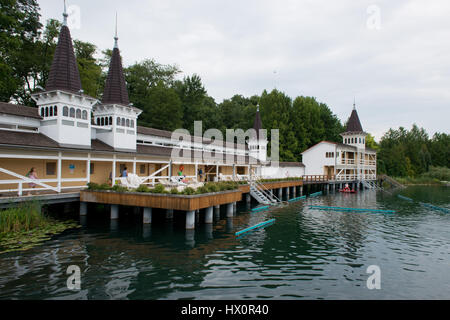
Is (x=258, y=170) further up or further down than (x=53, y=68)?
further down

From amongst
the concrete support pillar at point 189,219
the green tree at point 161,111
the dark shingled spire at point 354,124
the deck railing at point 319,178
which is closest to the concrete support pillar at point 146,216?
the concrete support pillar at point 189,219

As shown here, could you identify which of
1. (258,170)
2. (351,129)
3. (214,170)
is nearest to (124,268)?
(214,170)

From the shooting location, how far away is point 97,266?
1112 cm

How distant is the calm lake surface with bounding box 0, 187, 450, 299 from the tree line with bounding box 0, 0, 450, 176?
24.3 metres

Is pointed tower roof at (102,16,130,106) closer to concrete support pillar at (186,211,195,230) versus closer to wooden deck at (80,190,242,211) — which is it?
wooden deck at (80,190,242,211)

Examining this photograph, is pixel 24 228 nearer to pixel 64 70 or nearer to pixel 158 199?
pixel 158 199

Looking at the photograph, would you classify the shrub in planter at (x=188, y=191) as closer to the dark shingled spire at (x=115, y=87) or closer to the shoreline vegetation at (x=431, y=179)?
the dark shingled spire at (x=115, y=87)

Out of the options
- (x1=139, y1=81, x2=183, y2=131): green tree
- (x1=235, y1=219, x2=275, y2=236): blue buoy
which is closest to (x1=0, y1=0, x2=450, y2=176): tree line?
(x1=139, y1=81, x2=183, y2=131): green tree

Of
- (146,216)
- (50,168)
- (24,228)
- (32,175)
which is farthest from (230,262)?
→ (50,168)

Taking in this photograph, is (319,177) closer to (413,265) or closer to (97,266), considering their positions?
(413,265)

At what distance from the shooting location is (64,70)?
69.4ft

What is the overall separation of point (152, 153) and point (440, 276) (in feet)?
69.5

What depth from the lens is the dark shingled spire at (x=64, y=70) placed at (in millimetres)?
20531

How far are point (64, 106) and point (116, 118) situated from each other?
15.7ft
